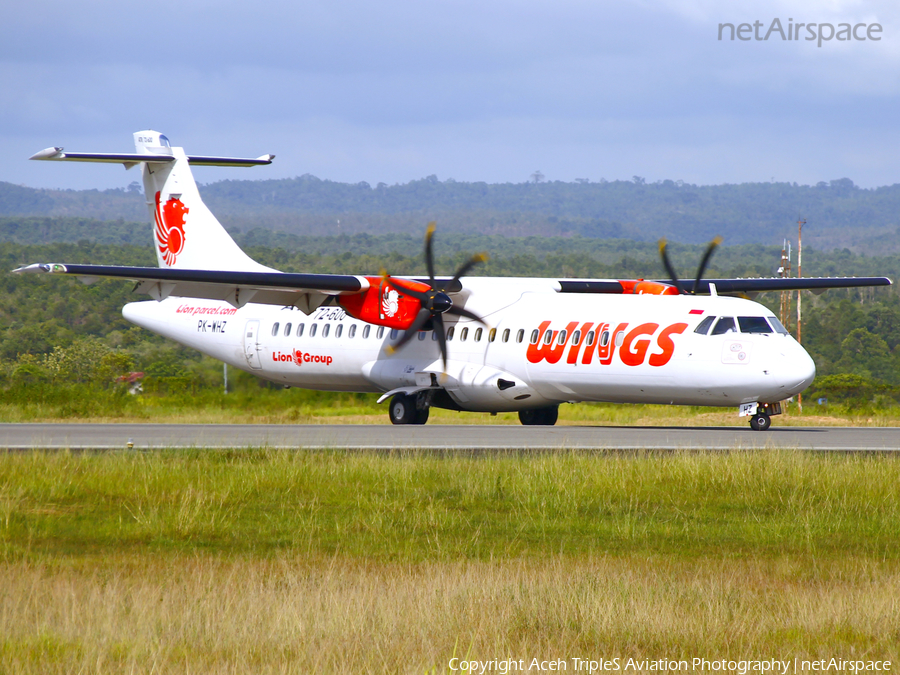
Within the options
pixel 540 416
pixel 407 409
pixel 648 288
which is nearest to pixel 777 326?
pixel 648 288

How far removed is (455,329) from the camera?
26.5 metres

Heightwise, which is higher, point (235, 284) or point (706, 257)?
point (706, 257)

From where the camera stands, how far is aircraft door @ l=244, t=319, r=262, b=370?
30.4 meters

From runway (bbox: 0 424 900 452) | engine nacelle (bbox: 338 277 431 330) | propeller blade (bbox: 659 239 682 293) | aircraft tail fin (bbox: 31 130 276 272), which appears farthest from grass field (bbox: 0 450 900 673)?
aircraft tail fin (bbox: 31 130 276 272)

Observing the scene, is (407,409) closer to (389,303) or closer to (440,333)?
(440,333)

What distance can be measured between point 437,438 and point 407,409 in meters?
6.21

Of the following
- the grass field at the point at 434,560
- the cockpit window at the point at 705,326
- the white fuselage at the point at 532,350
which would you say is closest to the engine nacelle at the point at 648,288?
the white fuselage at the point at 532,350

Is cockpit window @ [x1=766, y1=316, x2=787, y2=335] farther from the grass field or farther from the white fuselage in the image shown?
the grass field

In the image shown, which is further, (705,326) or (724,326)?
(705,326)

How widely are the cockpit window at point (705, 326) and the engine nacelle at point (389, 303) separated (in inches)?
262

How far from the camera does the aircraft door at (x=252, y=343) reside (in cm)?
3041

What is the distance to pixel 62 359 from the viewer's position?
206 feet

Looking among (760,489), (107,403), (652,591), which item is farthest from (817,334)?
(652,591)

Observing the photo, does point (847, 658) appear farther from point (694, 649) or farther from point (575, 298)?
point (575, 298)
